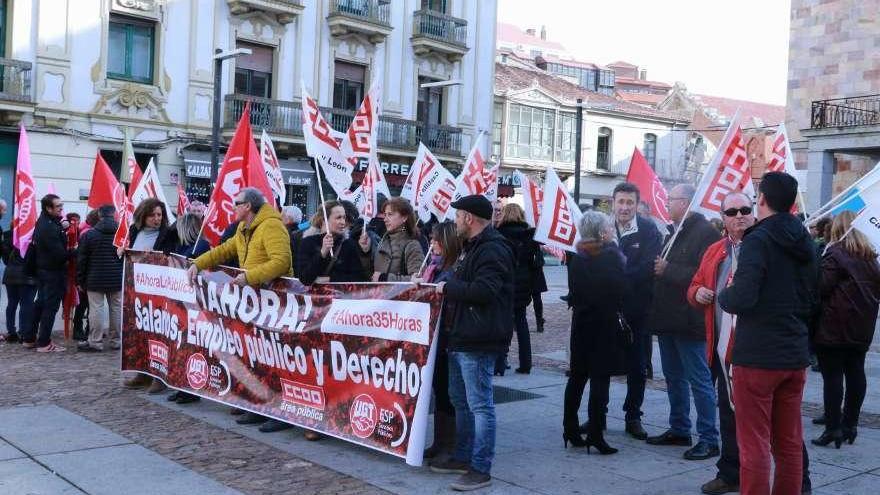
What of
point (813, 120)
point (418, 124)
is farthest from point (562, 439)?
point (418, 124)

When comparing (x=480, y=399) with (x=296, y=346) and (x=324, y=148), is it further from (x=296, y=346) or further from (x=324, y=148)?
(x=324, y=148)

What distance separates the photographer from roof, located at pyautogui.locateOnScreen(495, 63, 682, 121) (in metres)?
41.1

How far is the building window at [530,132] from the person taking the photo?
130 feet

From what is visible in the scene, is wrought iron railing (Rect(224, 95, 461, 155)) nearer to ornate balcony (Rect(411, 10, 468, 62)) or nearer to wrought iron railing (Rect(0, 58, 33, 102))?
ornate balcony (Rect(411, 10, 468, 62))

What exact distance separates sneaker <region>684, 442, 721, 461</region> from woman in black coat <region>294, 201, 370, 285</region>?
265cm

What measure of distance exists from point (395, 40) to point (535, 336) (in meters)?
17.9

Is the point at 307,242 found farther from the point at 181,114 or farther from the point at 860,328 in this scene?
the point at 181,114

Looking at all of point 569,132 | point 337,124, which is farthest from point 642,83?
point 337,124

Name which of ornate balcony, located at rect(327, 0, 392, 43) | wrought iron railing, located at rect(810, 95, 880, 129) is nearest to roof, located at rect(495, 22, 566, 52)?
ornate balcony, located at rect(327, 0, 392, 43)

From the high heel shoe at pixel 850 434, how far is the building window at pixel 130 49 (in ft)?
67.8

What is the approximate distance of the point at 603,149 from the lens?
44969 millimetres

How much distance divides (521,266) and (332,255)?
360 centimetres

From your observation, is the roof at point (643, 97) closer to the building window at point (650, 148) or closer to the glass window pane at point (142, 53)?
the building window at point (650, 148)

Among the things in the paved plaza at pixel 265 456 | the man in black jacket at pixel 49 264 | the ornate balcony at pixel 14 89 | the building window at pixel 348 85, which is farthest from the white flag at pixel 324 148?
the building window at pixel 348 85
